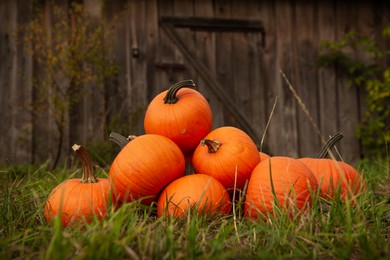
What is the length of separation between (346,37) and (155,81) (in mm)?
2545

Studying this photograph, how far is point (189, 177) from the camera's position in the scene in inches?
78.9

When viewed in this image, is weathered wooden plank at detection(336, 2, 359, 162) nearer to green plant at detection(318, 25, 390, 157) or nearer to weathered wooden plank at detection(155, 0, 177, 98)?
green plant at detection(318, 25, 390, 157)

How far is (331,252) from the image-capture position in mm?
1279

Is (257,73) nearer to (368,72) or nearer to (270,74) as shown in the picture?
(270,74)

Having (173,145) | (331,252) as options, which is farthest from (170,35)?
(331,252)

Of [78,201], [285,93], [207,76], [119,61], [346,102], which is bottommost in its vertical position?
[78,201]

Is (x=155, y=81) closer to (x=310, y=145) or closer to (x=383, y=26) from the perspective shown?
(x=310, y=145)

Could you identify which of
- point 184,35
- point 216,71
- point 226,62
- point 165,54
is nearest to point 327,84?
point 226,62

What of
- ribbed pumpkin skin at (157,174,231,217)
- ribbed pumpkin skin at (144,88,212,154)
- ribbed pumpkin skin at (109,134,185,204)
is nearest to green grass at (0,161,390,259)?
ribbed pumpkin skin at (157,174,231,217)

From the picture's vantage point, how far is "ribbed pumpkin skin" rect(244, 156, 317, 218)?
1.89m

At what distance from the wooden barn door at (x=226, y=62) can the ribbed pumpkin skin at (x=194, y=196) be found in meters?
3.46

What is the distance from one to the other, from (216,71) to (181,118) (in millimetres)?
3442

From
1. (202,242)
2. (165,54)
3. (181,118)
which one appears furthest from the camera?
(165,54)

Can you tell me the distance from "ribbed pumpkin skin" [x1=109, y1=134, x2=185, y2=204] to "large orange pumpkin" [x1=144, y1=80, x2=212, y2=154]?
0.52ft
